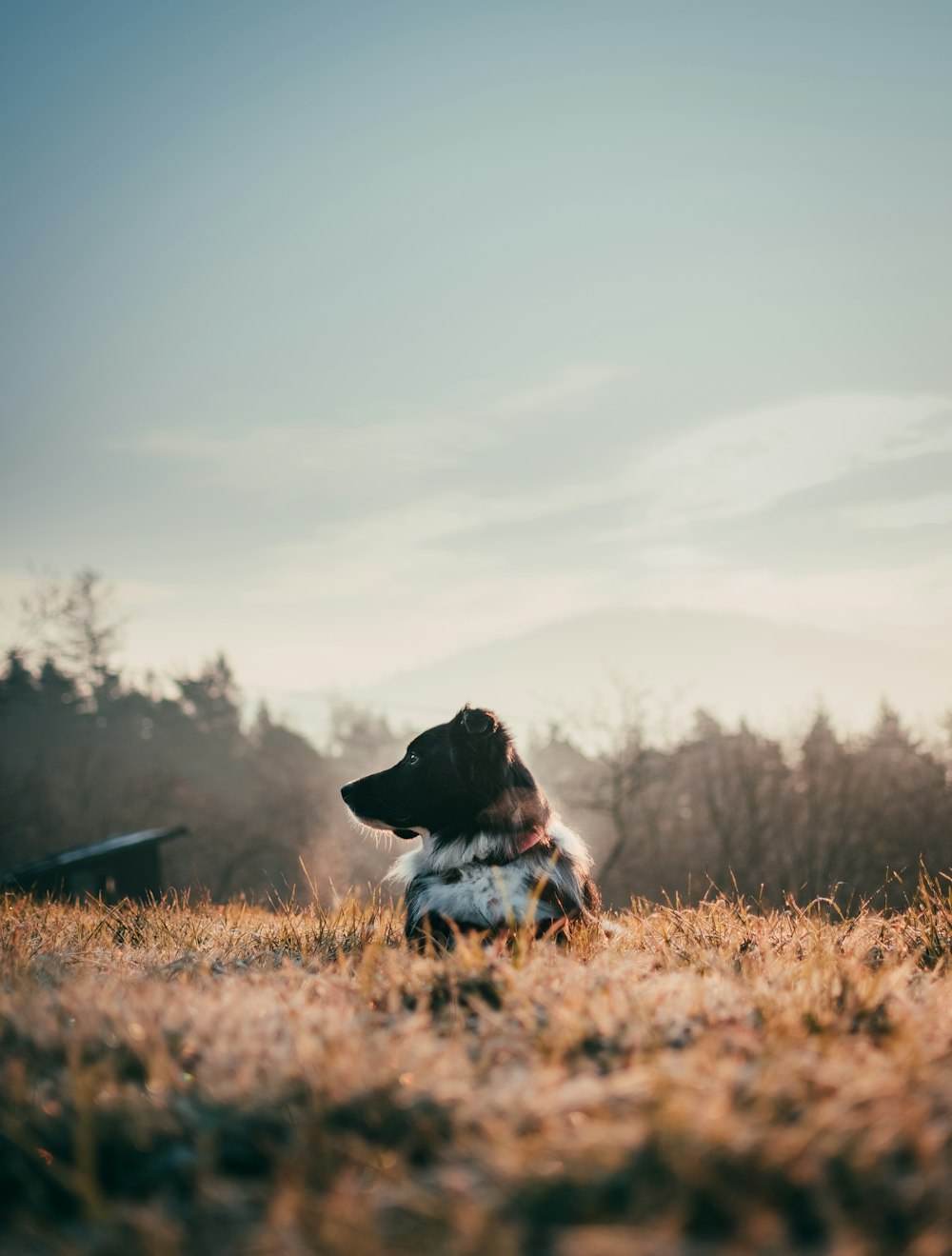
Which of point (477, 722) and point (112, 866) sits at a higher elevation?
point (477, 722)

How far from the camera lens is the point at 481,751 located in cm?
577

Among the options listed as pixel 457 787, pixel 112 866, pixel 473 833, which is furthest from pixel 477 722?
pixel 112 866

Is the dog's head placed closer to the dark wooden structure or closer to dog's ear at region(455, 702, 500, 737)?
dog's ear at region(455, 702, 500, 737)

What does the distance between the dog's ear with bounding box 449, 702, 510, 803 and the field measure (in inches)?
83.8

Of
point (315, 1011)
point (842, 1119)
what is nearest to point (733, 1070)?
point (842, 1119)

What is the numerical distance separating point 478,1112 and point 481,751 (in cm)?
373

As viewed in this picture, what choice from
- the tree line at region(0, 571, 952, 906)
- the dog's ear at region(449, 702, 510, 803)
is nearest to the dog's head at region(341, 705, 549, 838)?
the dog's ear at region(449, 702, 510, 803)

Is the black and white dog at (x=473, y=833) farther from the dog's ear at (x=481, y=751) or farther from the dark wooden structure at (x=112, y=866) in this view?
the dark wooden structure at (x=112, y=866)

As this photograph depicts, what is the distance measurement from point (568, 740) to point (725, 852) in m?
10.1

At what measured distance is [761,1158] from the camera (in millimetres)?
1812

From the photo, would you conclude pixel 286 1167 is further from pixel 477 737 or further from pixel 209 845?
pixel 209 845

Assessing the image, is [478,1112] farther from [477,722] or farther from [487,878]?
[477,722]

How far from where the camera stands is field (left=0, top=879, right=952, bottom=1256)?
67.4 inches

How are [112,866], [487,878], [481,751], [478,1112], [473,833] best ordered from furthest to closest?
1. [112,866]
2. [481,751]
3. [473,833]
4. [487,878]
5. [478,1112]
